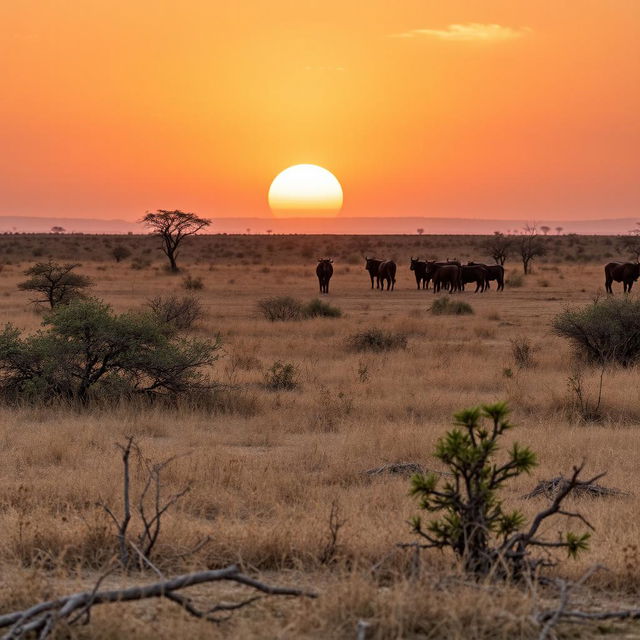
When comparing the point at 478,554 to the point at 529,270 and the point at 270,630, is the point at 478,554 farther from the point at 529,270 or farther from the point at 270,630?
the point at 529,270

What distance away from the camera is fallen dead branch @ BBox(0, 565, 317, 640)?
420 centimetres

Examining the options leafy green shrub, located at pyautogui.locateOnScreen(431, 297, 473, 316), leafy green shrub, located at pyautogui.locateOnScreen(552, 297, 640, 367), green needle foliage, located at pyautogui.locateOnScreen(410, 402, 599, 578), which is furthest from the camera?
leafy green shrub, located at pyautogui.locateOnScreen(431, 297, 473, 316)

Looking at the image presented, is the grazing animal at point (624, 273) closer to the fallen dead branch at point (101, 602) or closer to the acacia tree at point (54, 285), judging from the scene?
the acacia tree at point (54, 285)

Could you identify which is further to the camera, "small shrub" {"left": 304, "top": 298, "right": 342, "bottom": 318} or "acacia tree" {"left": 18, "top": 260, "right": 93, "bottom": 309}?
"acacia tree" {"left": 18, "top": 260, "right": 93, "bottom": 309}

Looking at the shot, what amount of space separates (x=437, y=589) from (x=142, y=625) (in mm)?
1580

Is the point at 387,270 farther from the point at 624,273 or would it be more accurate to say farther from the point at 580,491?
the point at 580,491

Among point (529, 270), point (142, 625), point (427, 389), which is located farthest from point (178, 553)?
point (529, 270)

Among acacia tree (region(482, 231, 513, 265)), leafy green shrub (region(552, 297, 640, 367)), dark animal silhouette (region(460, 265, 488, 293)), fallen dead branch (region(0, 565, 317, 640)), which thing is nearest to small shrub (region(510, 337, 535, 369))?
leafy green shrub (region(552, 297, 640, 367))

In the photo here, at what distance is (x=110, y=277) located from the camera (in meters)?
49.2

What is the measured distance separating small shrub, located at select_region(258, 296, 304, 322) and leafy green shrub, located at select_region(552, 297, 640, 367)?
35.1ft

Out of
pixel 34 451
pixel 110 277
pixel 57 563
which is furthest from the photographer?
pixel 110 277

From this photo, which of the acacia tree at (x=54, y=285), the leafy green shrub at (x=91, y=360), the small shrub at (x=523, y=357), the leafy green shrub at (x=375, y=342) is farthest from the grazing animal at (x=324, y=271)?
the leafy green shrub at (x=91, y=360)

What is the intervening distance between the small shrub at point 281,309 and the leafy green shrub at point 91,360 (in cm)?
1325

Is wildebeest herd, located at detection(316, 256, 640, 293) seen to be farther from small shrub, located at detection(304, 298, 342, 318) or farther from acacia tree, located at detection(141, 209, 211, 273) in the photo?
acacia tree, located at detection(141, 209, 211, 273)
